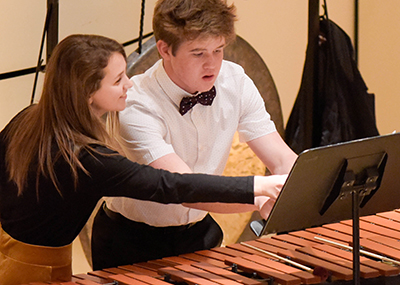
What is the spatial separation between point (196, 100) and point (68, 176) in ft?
2.00

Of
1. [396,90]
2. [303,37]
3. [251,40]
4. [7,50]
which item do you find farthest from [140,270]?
[396,90]

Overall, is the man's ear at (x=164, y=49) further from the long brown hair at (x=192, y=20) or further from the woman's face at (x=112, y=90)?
the woman's face at (x=112, y=90)

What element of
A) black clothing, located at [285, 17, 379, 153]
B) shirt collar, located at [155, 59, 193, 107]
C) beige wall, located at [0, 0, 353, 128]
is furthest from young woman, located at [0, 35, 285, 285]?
black clothing, located at [285, 17, 379, 153]

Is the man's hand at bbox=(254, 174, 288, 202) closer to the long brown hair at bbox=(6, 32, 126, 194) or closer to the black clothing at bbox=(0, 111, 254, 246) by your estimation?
the black clothing at bbox=(0, 111, 254, 246)

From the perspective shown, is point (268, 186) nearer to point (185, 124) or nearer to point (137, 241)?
point (185, 124)

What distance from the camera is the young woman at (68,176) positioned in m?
1.72

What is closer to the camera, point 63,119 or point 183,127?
point 63,119

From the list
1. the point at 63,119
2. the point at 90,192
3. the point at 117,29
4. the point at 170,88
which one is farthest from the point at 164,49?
the point at 117,29

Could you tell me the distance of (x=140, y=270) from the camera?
71.8 inches

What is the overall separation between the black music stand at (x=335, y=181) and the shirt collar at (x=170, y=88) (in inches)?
27.1

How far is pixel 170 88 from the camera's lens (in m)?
2.16

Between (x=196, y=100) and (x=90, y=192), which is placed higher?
(x=196, y=100)

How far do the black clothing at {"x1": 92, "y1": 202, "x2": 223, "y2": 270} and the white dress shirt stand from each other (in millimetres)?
35

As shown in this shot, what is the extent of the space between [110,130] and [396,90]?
2609mm
